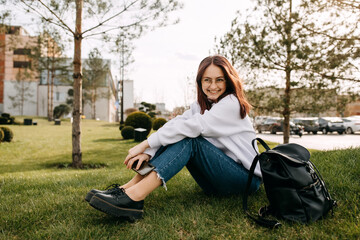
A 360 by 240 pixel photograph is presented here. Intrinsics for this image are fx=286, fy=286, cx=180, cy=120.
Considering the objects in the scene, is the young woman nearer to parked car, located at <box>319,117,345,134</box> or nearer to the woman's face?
the woman's face

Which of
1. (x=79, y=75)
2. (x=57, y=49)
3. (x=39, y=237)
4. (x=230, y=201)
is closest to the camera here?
(x=39, y=237)

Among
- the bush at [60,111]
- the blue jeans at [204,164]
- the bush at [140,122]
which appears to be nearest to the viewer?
the blue jeans at [204,164]

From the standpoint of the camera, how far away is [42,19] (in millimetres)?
6262

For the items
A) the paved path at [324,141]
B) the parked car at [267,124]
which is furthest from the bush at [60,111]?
the paved path at [324,141]

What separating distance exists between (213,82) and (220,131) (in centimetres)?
50

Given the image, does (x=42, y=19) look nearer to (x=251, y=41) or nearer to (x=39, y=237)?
(x=39, y=237)

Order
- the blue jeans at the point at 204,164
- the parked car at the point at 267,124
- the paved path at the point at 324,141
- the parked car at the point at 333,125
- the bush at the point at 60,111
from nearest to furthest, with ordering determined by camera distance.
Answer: the blue jeans at the point at 204,164 → the paved path at the point at 324,141 → the parked car at the point at 333,125 → the parked car at the point at 267,124 → the bush at the point at 60,111

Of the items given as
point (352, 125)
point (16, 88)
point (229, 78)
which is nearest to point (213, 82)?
point (229, 78)

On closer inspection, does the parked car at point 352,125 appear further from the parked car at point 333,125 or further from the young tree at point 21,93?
the young tree at point 21,93

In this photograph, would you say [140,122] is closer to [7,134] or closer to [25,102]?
[7,134]

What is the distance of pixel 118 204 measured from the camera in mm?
2059

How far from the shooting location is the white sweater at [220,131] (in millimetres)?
2203

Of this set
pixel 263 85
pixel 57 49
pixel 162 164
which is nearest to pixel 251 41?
pixel 263 85

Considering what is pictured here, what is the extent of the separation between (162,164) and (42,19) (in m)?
5.65
